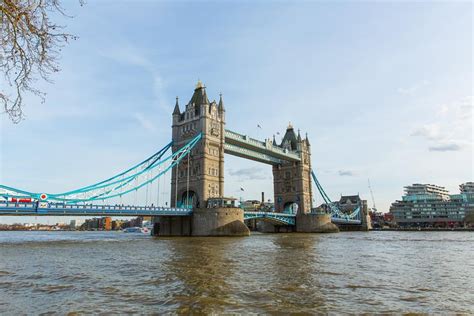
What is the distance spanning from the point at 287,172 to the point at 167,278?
79731mm

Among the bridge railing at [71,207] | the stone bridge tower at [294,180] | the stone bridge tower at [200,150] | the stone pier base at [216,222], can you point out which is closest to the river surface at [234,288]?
the bridge railing at [71,207]

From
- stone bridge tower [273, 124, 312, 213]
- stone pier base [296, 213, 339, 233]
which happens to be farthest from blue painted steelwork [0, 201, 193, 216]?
stone bridge tower [273, 124, 312, 213]

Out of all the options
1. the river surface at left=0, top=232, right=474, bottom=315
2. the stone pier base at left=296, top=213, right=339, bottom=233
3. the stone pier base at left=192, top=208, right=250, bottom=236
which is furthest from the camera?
the stone pier base at left=296, top=213, right=339, bottom=233

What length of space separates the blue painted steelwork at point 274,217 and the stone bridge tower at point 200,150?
22.4 ft

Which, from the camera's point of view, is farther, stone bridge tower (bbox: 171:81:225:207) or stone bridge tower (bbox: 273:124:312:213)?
stone bridge tower (bbox: 273:124:312:213)

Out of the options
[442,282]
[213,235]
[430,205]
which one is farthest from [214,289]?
[430,205]

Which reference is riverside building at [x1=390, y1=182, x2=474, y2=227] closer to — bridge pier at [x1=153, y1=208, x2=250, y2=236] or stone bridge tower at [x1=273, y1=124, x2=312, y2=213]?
stone bridge tower at [x1=273, y1=124, x2=312, y2=213]

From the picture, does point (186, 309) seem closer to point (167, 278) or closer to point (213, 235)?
point (167, 278)

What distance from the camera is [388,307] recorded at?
9.21 meters

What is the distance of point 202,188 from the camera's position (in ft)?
192

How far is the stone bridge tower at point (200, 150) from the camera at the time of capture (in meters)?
59.6

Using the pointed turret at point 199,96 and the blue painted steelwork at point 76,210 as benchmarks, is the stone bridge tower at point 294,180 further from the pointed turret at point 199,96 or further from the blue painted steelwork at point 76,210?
the blue painted steelwork at point 76,210

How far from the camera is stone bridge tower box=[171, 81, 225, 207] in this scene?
59594mm

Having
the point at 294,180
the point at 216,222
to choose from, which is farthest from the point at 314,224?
the point at 216,222
